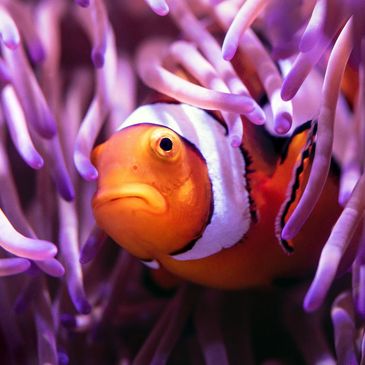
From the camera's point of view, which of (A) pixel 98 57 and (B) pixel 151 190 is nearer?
(B) pixel 151 190

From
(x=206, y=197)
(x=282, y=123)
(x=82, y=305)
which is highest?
(x=282, y=123)

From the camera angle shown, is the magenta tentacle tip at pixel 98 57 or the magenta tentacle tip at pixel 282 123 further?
the magenta tentacle tip at pixel 98 57

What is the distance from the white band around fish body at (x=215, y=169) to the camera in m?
0.73

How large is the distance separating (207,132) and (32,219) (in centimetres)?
36

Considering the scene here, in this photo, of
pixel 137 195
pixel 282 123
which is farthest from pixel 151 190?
pixel 282 123

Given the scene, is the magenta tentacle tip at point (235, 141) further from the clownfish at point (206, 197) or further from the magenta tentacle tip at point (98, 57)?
the magenta tentacle tip at point (98, 57)

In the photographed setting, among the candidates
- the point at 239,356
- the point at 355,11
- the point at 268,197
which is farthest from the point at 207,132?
the point at 239,356

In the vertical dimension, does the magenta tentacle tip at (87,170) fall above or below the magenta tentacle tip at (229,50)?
below

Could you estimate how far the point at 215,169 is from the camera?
736mm

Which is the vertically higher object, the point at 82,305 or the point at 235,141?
the point at 235,141

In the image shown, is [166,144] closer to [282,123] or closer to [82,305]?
[282,123]

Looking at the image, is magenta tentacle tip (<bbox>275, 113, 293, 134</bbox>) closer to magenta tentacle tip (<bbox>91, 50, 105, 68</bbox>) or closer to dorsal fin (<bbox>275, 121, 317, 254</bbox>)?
dorsal fin (<bbox>275, 121, 317, 254</bbox>)

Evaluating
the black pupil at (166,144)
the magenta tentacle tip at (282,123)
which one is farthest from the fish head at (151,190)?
the magenta tentacle tip at (282,123)

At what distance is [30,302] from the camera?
2.73 ft
